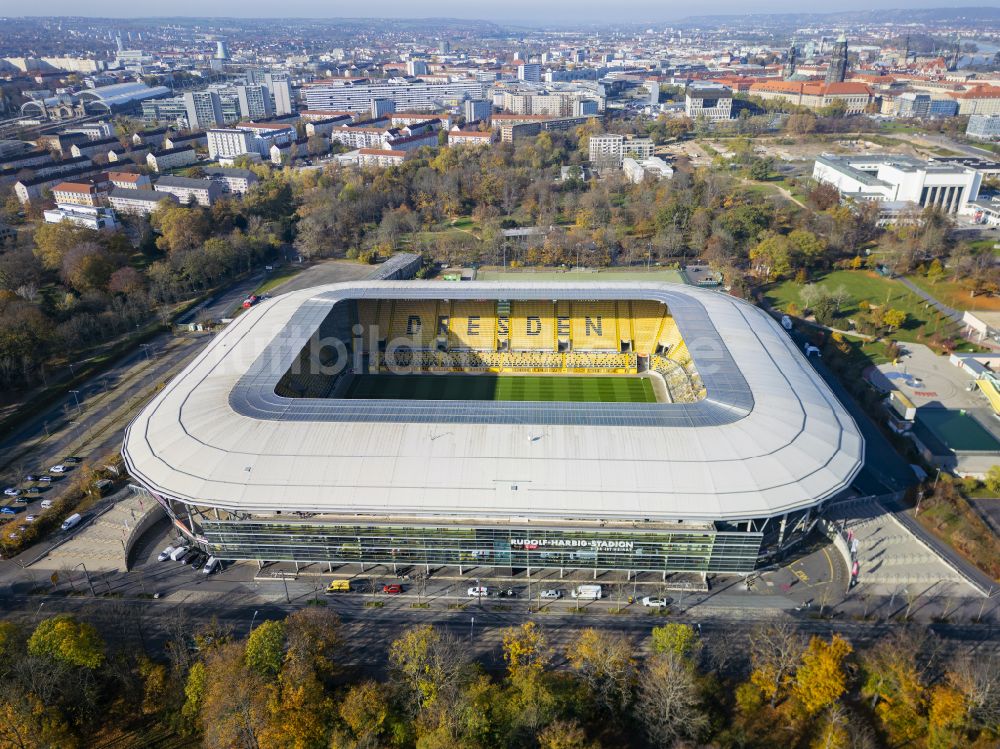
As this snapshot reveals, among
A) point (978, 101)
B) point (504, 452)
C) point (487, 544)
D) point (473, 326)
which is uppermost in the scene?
point (978, 101)

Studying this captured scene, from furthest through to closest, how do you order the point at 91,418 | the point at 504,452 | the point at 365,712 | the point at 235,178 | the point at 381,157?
1. the point at 381,157
2. the point at 235,178
3. the point at 91,418
4. the point at 504,452
5. the point at 365,712

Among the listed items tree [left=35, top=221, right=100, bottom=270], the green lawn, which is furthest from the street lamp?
the green lawn

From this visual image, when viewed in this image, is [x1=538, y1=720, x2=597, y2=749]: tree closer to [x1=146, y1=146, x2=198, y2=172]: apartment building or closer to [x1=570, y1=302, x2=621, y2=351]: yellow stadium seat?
[x1=570, y1=302, x2=621, y2=351]: yellow stadium seat

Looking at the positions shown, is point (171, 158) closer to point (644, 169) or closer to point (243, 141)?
point (243, 141)

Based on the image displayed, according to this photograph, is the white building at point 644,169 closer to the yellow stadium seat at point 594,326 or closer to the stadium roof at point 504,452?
the yellow stadium seat at point 594,326

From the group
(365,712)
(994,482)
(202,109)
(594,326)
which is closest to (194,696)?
(365,712)

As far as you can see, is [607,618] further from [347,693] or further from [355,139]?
[355,139]
